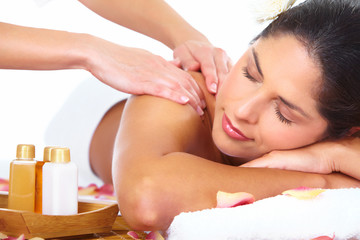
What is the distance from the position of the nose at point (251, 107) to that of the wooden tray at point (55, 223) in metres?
0.43

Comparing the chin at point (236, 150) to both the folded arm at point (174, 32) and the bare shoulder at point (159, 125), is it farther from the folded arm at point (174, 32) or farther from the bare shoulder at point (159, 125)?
the folded arm at point (174, 32)

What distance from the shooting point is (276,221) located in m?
1.13

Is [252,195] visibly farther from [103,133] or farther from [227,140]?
[103,133]

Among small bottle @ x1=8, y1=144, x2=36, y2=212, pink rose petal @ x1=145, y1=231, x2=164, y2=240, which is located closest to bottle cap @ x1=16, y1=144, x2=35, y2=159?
small bottle @ x1=8, y1=144, x2=36, y2=212

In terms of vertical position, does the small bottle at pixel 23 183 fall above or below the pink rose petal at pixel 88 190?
above

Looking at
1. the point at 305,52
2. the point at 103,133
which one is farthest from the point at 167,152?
the point at 103,133

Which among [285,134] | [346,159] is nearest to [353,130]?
[346,159]

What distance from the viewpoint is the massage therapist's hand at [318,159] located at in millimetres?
1441

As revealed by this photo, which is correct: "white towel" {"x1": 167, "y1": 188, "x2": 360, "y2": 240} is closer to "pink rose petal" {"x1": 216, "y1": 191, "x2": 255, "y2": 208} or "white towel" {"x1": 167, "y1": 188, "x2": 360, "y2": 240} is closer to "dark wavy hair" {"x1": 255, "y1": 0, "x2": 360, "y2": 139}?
"pink rose petal" {"x1": 216, "y1": 191, "x2": 255, "y2": 208}

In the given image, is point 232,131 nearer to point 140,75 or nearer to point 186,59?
point 140,75

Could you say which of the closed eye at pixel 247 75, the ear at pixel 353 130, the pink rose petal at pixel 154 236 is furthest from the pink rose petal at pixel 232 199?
the ear at pixel 353 130

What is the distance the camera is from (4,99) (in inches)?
82.9

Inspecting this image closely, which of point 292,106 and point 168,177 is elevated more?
point 292,106

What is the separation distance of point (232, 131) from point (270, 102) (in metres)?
0.14
